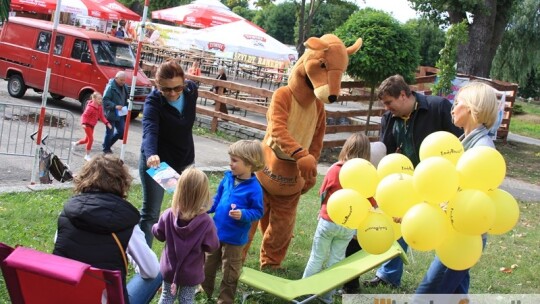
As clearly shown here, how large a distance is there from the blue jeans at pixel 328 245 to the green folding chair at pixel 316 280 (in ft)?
0.78

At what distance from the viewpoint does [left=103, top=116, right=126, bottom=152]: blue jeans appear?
1142 cm

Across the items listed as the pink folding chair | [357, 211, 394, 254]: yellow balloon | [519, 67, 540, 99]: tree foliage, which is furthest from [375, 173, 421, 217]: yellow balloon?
[519, 67, 540, 99]: tree foliage

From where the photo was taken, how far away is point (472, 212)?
3371 mm

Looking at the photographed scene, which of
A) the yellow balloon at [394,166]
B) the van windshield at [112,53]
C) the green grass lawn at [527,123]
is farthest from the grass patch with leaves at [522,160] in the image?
the yellow balloon at [394,166]

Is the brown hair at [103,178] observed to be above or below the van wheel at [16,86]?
above

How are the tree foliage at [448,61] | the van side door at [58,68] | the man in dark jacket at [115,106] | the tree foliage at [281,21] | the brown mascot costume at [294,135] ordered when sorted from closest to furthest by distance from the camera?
the brown mascot costume at [294,135] < the man in dark jacket at [115,106] < the van side door at [58,68] < the tree foliage at [448,61] < the tree foliage at [281,21]

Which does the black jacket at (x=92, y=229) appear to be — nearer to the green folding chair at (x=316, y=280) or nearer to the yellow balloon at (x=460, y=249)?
the green folding chair at (x=316, y=280)

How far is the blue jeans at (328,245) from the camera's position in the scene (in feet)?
17.3

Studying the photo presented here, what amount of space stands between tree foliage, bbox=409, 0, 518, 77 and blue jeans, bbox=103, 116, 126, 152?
477 inches

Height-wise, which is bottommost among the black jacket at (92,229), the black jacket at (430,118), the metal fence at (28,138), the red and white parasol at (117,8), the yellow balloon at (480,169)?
the metal fence at (28,138)

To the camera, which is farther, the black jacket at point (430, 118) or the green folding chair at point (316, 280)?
the black jacket at point (430, 118)

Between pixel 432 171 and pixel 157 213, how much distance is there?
274 cm

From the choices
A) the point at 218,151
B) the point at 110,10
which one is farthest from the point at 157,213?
the point at 110,10

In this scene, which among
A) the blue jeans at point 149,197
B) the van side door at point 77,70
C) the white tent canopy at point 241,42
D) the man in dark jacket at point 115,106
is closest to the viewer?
the blue jeans at point 149,197
